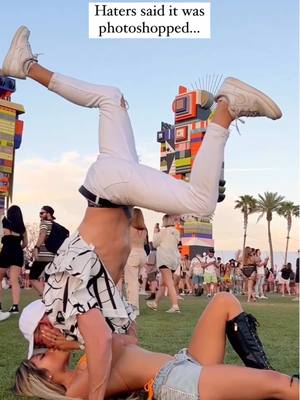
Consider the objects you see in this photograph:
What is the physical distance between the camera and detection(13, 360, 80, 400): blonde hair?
3.09 meters

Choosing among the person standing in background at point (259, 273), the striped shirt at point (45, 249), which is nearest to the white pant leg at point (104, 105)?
the striped shirt at point (45, 249)

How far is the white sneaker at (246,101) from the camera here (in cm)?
289

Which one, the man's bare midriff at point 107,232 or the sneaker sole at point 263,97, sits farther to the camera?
the man's bare midriff at point 107,232

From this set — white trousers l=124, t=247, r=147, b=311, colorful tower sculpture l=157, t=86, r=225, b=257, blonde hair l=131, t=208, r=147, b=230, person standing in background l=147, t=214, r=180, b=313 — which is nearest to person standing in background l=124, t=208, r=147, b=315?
white trousers l=124, t=247, r=147, b=311

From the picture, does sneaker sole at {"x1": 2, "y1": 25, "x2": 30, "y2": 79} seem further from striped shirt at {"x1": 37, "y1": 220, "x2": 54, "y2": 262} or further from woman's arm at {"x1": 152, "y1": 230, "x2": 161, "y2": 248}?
woman's arm at {"x1": 152, "y1": 230, "x2": 161, "y2": 248}

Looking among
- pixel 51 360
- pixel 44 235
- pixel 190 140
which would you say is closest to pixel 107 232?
pixel 51 360

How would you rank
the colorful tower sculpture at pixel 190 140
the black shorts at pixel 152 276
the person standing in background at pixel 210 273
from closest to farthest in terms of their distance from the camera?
the black shorts at pixel 152 276 < the person standing in background at pixel 210 273 < the colorful tower sculpture at pixel 190 140

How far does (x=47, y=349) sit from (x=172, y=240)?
336 inches

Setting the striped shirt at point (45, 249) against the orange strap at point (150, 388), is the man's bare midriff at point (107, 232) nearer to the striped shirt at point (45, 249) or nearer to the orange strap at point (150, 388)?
the orange strap at point (150, 388)

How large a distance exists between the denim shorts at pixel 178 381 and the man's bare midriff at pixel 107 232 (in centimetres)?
63

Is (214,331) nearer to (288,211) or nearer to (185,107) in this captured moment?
(185,107)

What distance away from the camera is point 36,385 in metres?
3.13

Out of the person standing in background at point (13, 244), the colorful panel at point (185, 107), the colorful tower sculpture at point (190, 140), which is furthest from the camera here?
the colorful panel at point (185, 107)

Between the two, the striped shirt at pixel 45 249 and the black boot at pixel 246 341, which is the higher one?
the striped shirt at pixel 45 249
